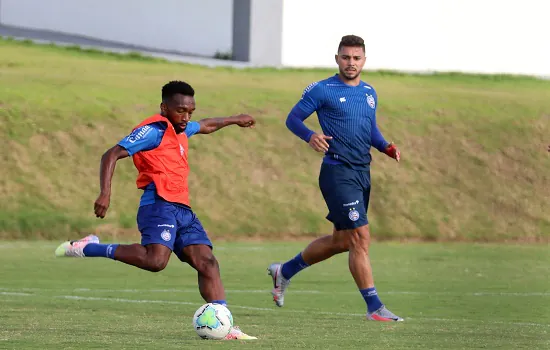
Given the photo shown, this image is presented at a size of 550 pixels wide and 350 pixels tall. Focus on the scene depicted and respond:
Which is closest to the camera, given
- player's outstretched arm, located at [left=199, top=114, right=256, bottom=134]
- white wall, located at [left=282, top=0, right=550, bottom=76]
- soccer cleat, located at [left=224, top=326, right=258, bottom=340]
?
soccer cleat, located at [left=224, top=326, right=258, bottom=340]

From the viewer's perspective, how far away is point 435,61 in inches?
1489

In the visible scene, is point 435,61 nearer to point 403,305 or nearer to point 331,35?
point 331,35

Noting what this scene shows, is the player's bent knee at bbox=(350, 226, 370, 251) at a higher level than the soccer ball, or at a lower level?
higher

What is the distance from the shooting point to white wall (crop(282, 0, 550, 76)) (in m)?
35.8

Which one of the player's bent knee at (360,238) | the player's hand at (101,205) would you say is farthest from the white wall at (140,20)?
the player's hand at (101,205)

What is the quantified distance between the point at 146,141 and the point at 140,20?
28949 millimetres

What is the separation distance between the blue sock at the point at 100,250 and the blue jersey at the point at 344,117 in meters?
2.19

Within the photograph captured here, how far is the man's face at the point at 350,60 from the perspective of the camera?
12.0m

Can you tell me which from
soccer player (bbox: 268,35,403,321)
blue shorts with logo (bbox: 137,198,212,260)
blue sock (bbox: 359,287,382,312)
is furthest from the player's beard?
blue shorts with logo (bbox: 137,198,212,260)

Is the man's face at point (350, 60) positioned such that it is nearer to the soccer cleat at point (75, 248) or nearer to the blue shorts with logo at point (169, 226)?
the blue shorts with logo at point (169, 226)

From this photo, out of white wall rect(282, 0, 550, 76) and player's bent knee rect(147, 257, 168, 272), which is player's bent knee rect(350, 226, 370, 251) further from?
white wall rect(282, 0, 550, 76)

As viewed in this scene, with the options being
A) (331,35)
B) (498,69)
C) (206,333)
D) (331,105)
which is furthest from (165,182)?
(498,69)

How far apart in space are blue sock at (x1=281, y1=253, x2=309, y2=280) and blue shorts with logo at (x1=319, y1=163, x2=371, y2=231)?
81 cm

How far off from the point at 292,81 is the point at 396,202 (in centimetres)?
750
